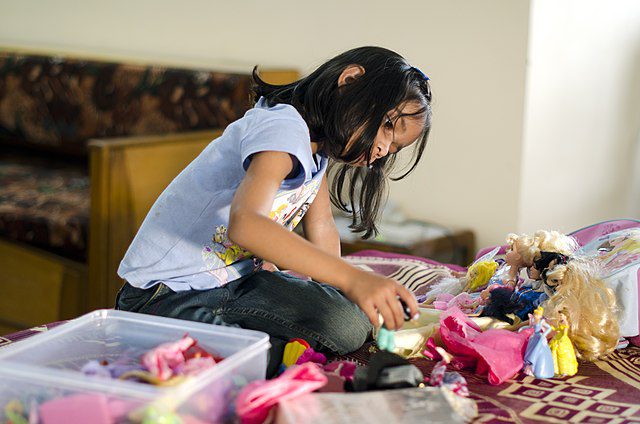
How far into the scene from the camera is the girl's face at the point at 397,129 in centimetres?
146

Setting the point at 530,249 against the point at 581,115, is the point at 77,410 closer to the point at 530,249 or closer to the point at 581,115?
the point at 530,249

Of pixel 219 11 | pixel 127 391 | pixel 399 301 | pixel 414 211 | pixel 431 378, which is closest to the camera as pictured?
pixel 127 391

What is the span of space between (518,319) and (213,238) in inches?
23.1

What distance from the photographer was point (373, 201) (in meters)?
1.75

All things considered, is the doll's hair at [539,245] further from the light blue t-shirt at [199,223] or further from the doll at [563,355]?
the light blue t-shirt at [199,223]

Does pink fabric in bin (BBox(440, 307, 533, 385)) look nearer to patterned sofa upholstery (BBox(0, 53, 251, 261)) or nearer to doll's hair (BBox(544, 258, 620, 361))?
doll's hair (BBox(544, 258, 620, 361))

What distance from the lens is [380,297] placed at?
3.87 ft

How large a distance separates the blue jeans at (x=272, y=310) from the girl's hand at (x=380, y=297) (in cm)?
34

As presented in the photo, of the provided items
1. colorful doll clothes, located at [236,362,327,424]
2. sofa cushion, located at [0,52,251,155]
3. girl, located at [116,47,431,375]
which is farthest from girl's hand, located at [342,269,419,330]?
sofa cushion, located at [0,52,251,155]

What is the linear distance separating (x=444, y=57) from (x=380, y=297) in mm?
1600

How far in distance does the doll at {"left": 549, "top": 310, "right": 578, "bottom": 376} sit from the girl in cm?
34

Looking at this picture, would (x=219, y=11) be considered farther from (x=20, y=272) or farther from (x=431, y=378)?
(x=431, y=378)

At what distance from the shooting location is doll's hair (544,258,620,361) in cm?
150

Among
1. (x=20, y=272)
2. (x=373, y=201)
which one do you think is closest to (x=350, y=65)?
(x=373, y=201)
